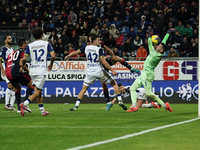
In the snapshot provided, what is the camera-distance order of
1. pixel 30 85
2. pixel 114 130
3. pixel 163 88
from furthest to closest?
pixel 163 88 < pixel 30 85 < pixel 114 130

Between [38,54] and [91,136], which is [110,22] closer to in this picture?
[38,54]

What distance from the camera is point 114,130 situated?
7.54 metres

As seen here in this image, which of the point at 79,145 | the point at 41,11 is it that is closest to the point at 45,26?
the point at 41,11

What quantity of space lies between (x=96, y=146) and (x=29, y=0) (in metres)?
22.8

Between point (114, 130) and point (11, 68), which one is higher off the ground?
point (11, 68)

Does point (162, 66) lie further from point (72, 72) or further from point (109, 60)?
point (109, 60)

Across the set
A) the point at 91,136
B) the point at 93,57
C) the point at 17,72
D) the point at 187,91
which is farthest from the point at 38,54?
the point at 187,91

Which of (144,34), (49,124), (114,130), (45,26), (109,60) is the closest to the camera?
(114,130)

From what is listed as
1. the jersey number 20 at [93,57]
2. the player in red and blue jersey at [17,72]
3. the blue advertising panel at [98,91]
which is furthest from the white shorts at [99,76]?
the blue advertising panel at [98,91]

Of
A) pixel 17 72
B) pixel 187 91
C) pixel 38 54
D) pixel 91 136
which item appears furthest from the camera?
pixel 187 91

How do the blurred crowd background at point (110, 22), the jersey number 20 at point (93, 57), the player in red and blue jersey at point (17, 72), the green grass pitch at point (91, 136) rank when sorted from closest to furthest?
the green grass pitch at point (91, 136) → the player in red and blue jersey at point (17, 72) → the jersey number 20 at point (93, 57) → the blurred crowd background at point (110, 22)

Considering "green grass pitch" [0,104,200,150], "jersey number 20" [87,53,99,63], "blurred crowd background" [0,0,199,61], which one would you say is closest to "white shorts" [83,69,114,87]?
"jersey number 20" [87,53,99,63]

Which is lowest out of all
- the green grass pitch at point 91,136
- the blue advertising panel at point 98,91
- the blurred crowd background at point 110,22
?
the blue advertising panel at point 98,91

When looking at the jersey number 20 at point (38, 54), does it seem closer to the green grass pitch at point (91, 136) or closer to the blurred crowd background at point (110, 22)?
the green grass pitch at point (91, 136)
